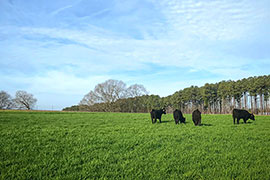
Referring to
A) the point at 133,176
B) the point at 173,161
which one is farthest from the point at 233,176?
the point at 133,176

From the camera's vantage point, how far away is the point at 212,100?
83875 mm

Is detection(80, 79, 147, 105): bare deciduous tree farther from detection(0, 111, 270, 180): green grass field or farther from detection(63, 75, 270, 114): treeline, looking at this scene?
detection(0, 111, 270, 180): green grass field

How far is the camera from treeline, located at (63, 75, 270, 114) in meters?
64.8

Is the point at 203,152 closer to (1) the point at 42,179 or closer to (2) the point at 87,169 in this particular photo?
(2) the point at 87,169

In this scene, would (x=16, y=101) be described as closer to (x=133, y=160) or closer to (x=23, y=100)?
(x=23, y=100)

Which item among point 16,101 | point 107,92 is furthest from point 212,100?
point 16,101

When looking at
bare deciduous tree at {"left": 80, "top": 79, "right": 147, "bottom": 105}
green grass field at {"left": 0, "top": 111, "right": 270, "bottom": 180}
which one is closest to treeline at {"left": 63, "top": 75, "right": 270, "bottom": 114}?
bare deciduous tree at {"left": 80, "top": 79, "right": 147, "bottom": 105}

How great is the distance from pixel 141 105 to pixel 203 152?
9374 centimetres

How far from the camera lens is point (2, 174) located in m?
4.80

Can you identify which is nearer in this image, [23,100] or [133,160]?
[133,160]

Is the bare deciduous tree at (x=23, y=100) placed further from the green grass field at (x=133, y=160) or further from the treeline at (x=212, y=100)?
the green grass field at (x=133, y=160)

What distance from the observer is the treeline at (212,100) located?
64.8 m

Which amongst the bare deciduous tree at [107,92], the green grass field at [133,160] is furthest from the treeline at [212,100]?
the green grass field at [133,160]

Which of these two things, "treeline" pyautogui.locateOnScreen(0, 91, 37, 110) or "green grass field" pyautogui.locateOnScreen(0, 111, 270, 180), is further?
"treeline" pyautogui.locateOnScreen(0, 91, 37, 110)
